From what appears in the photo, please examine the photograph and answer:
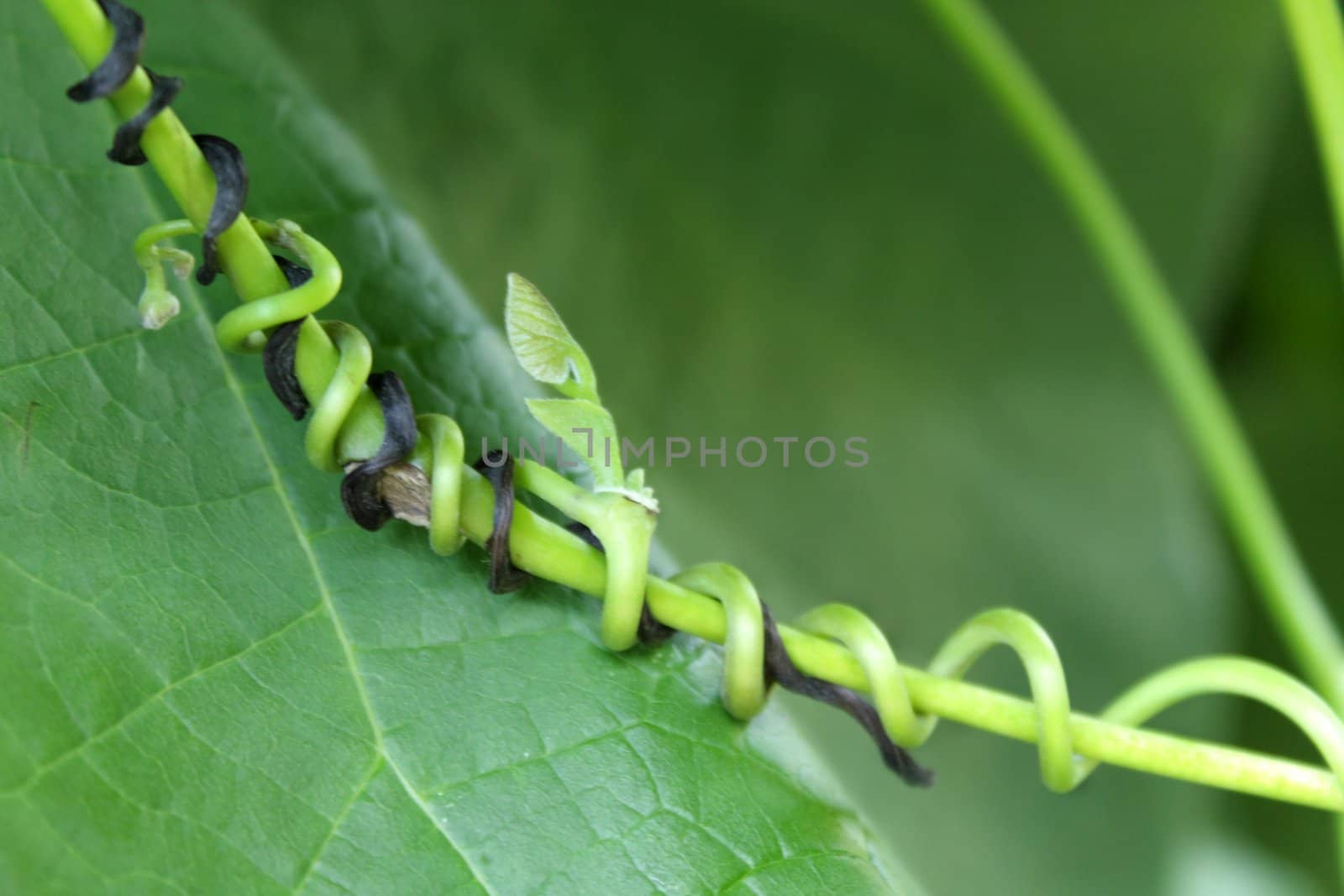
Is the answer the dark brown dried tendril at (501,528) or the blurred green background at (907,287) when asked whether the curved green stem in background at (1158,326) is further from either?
the dark brown dried tendril at (501,528)

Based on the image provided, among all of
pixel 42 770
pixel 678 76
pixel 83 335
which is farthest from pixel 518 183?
pixel 42 770

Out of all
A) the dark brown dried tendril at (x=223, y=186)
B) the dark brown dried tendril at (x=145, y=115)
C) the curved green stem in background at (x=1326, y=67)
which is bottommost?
the dark brown dried tendril at (x=223, y=186)

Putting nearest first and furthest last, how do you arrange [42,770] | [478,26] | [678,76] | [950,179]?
[42,770] < [478,26] < [678,76] < [950,179]

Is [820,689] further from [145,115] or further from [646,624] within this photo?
[145,115]

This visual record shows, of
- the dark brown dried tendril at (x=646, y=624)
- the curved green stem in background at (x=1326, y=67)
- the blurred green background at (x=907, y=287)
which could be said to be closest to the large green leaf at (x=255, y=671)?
the dark brown dried tendril at (x=646, y=624)

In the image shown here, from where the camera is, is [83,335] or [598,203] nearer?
[83,335]

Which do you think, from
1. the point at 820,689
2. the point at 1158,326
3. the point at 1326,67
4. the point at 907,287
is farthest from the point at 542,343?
the point at 907,287

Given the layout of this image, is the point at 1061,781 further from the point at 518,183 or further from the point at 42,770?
the point at 518,183
